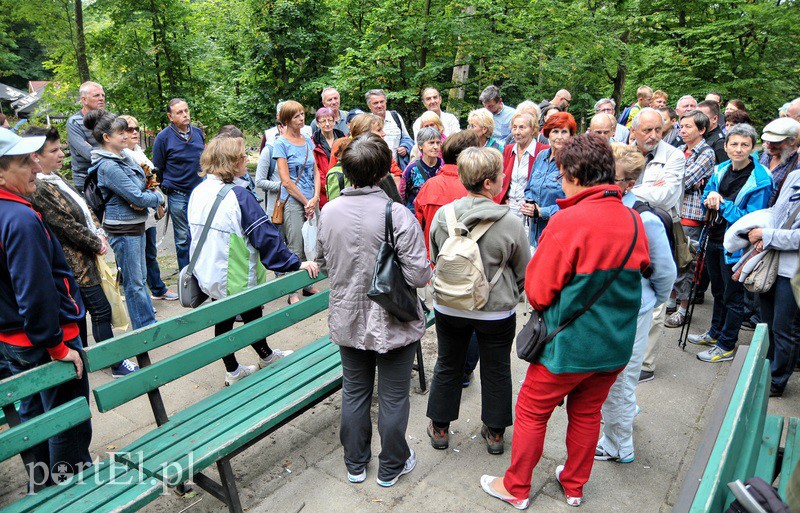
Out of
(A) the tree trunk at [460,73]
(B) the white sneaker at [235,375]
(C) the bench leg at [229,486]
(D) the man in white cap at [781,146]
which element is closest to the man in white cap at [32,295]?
(C) the bench leg at [229,486]

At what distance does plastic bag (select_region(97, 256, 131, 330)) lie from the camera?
4270mm

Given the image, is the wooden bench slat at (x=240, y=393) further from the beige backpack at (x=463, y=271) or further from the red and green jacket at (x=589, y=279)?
the red and green jacket at (x=589, y=279)

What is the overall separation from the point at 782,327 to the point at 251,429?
388 centimetres

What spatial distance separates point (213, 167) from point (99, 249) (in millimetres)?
1115

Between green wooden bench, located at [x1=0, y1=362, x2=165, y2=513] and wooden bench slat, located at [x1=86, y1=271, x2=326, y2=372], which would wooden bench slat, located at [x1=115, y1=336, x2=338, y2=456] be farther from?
wooden bench slat, located at [x1=86, y1=271, x2=326, y2=372]

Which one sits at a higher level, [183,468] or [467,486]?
[183,468]

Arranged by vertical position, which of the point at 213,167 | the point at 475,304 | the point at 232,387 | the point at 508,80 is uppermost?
the point at 508,80

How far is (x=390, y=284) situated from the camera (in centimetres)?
286

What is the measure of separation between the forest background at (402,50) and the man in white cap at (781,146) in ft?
19.5

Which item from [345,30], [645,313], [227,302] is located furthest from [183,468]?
[345,30]

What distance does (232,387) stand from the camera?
353 cm

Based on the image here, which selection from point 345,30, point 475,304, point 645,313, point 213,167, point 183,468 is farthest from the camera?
point 345,30

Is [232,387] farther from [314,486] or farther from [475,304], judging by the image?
[475,304]

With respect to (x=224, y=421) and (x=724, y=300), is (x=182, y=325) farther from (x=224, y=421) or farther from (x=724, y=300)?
(x=724, y=300)
